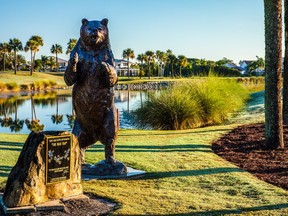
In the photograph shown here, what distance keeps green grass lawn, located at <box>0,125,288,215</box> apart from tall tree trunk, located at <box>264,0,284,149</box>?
147 centimetres

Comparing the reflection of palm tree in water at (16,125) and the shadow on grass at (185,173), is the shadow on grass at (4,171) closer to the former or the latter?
the shadow on grass at (185,173)

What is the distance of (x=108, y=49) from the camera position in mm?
6176

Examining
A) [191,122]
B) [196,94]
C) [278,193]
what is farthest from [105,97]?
[196,94]

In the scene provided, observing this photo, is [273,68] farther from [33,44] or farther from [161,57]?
[161,57]

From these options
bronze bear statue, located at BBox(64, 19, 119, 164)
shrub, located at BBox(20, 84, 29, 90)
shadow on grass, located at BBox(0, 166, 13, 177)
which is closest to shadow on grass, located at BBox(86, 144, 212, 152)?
shadow on grass, located at BBox(0, 166, 13, 177)

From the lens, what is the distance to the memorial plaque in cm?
488

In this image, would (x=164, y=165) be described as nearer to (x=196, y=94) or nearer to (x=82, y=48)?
(x=82, y=48)

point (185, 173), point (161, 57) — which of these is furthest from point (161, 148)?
point (161, 57)

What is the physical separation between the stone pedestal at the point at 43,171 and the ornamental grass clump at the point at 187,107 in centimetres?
997

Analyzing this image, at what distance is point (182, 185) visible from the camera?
618cm

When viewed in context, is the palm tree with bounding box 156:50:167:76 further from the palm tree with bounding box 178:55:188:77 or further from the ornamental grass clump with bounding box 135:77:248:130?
the ornamental grass clump with bounding box 135:77:248:130

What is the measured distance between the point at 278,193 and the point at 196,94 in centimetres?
1109

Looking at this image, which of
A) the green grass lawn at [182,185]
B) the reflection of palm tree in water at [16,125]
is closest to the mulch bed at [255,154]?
the green grass lawn at [182,185]

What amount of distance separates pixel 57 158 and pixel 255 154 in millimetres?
5037
